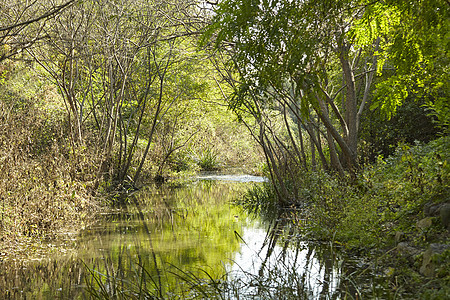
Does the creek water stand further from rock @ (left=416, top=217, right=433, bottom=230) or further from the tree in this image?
the tree

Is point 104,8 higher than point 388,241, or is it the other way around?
point 104,8

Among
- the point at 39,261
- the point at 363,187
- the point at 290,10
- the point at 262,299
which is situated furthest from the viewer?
the point at 363,187

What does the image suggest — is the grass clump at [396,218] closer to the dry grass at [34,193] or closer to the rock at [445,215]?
the rock at [445,215]

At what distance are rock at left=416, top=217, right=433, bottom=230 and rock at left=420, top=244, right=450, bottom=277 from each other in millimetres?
712

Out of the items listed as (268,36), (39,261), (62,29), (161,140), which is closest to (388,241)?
(268,36)

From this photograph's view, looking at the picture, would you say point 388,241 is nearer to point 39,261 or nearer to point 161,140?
point 39,261

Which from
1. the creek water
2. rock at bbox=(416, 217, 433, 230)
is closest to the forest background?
rock at bbox=(416, 217, 433, 230)

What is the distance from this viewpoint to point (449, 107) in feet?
25.8

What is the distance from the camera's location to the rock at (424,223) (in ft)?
19.2

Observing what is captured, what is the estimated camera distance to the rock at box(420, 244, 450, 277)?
4.79 meters

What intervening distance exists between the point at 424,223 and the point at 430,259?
1153 millimetres

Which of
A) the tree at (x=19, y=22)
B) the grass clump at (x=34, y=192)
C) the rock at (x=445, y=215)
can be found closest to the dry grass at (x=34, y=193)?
the grass clump at (x=34, y=192)

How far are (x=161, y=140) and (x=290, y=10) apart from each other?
666 inches

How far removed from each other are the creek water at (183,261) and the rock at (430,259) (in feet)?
3.03
